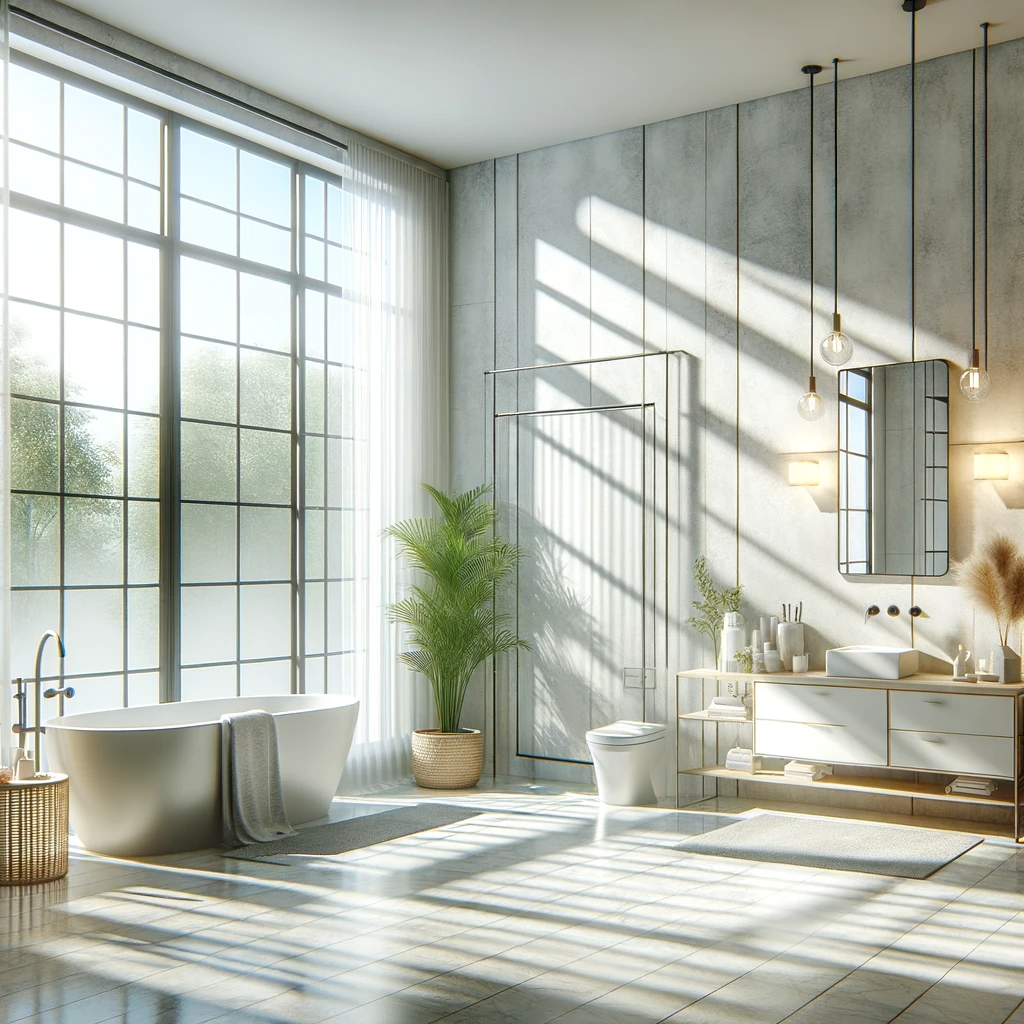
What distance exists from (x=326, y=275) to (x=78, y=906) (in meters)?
4.08

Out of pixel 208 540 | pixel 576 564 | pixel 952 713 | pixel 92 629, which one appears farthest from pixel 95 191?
pixel 952 713

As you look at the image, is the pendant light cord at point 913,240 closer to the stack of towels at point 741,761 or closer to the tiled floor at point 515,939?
the stack of towels at point 741,761

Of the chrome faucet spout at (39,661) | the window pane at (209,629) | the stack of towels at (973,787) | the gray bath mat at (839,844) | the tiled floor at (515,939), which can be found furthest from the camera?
the window pane at (209,629)

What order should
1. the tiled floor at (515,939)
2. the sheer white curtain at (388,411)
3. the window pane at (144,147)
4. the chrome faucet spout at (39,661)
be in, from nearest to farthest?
the tiled floor at (515,939)
the chrome faucet spout at (39,661)
the window pane at (144,147)
the sheer white curtain at (388,411)

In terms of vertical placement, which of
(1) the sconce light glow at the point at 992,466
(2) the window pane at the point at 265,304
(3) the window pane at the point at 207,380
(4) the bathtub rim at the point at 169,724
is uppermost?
(2) the window pane at the point at 265,304

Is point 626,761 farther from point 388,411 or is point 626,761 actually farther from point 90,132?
point 90,132

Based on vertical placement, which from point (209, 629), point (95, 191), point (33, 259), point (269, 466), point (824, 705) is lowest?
point (824, 705)

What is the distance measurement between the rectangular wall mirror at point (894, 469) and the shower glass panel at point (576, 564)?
1.17 metres

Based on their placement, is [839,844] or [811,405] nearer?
[839,844]

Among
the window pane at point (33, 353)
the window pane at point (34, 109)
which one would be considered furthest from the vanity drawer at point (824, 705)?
the window pane at point (33, 353)

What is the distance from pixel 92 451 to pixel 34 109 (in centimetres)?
202

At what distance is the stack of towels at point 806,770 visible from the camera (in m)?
5.65

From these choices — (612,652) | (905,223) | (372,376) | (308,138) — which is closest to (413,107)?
(308,138)

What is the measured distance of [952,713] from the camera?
16.9 feet
